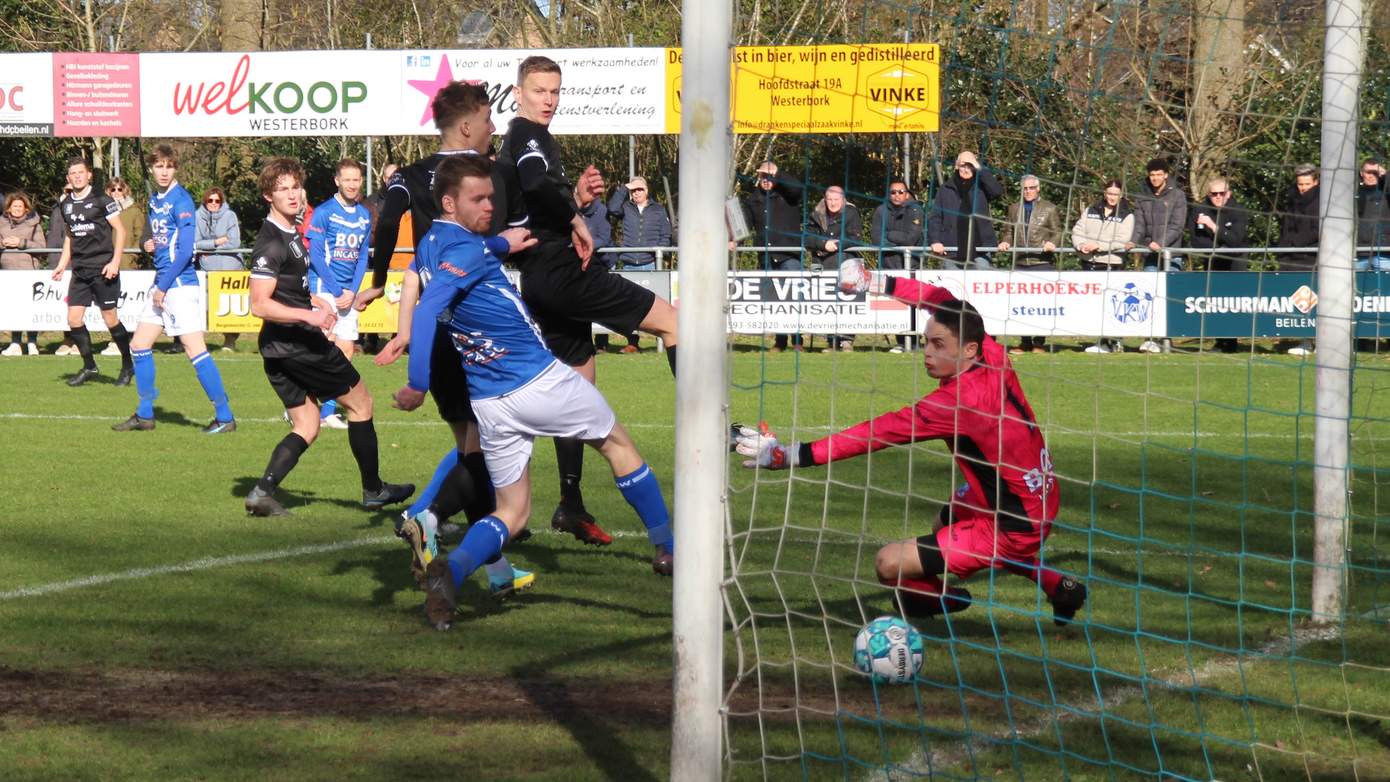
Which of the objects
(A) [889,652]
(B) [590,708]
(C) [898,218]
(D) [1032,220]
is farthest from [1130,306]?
(B) [590,708]

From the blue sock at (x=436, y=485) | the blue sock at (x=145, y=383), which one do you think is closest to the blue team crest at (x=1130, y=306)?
the blue sock at (x=145, y=383)

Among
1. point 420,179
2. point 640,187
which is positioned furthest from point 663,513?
point 640,187

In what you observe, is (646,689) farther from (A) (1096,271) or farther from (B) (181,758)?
(A) (1096,271)

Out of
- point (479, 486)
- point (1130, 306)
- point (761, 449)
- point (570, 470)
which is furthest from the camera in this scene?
point (1130, 306)

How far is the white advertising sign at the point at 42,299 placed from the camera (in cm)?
2080

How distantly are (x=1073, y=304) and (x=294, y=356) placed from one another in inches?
462

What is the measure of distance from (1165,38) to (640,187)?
16.2 meters

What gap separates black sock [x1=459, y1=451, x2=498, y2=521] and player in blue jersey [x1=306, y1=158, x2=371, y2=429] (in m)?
3.79

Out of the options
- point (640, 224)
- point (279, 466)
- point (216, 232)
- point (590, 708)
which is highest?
point (640, 224)

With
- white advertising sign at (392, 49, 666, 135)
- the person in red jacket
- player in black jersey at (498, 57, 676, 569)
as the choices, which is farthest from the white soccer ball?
white advertising sign at (392, 49, 666, 135)

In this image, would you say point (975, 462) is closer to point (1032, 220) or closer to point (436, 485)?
point (1032, 220)

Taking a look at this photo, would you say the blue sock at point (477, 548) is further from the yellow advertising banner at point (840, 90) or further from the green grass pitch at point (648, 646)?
the yellow advertising banner at point (840, 90)

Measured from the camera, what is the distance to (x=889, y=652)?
5555 mm

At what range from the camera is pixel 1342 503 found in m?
6.40
